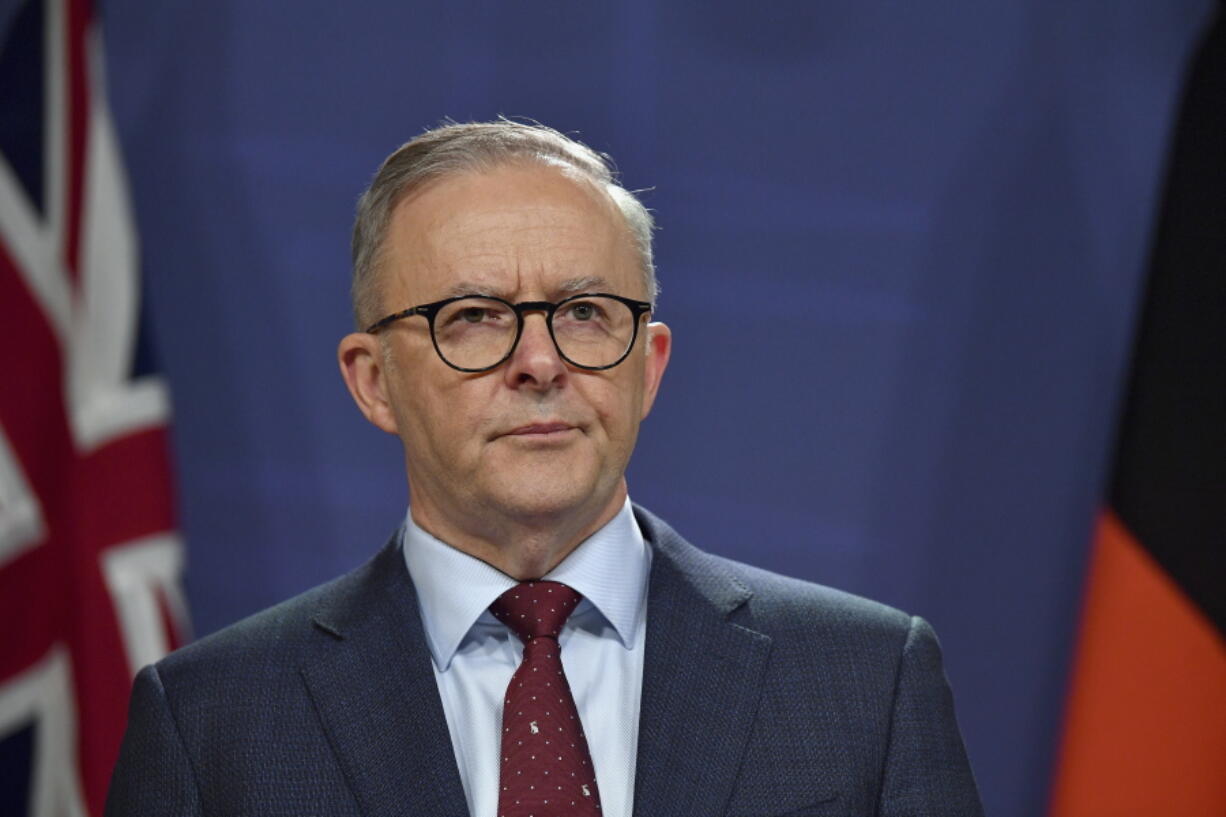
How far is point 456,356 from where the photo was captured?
1.62 metres

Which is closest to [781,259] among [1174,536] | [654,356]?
[1174,536]

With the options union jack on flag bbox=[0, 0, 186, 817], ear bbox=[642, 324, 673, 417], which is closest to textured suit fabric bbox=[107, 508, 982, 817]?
ear bbox=[642, 324, 673, 417]

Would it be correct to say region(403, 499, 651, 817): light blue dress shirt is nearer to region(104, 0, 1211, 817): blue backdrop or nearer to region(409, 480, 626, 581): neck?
region(409, 480, 626, 581): neck

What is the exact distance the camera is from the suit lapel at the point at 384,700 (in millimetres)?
1530

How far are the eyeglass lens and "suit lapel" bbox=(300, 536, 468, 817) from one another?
0.30 meters

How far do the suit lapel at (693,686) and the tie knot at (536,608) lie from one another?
108 millimetres

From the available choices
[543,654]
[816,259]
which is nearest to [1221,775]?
[816,259]

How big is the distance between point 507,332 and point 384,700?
1.41ft

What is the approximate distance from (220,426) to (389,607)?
1.39 meters

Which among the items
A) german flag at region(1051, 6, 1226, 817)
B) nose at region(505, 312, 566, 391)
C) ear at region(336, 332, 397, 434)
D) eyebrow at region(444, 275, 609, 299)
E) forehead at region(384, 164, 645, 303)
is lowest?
german flag at region(1051, 6, 1226, 817)

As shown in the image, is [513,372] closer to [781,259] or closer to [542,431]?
[542,431]

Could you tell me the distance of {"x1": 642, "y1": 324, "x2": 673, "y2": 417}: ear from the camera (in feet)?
5.83

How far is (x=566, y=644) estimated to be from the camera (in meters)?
1.66

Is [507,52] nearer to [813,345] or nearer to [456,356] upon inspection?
A: [813,345]
